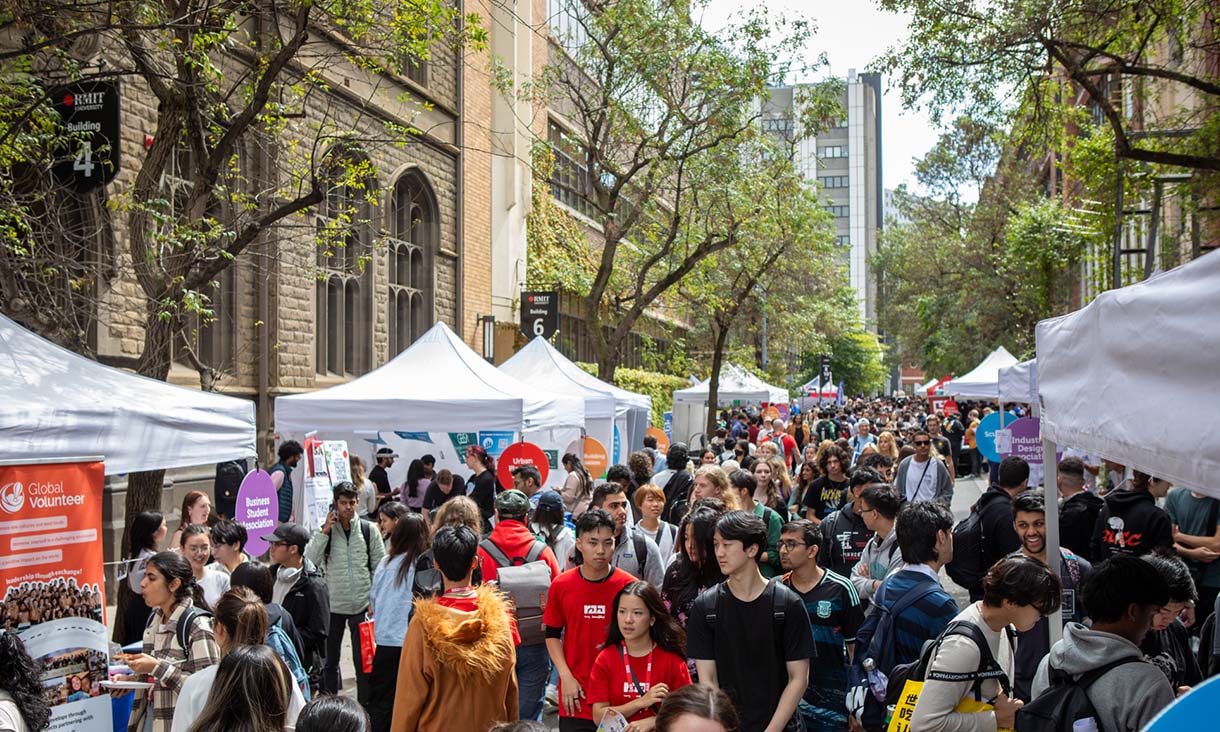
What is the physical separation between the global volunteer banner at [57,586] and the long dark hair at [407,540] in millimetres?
1982

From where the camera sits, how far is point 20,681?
161 inches

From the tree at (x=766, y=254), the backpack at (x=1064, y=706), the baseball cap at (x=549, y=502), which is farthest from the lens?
the tree at (x=766, y=254)

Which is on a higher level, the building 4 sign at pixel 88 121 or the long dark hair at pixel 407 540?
the building 4 sign at pixel 88 121

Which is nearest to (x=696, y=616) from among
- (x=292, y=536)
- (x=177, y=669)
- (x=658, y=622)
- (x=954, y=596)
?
(x=658, y=622)

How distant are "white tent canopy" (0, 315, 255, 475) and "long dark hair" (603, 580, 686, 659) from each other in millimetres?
3187

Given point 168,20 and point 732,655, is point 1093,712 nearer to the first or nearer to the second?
point 732,655

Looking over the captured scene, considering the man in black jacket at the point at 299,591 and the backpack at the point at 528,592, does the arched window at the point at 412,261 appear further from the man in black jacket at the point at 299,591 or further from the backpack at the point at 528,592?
the backpack at the point at 528,592

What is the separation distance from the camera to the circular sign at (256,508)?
9.34 m

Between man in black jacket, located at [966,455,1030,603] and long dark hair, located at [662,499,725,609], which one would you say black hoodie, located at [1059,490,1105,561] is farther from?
long dark hair, located at [662,499,725,609]

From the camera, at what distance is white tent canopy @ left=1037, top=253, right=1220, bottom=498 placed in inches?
111

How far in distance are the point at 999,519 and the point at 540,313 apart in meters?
17.9

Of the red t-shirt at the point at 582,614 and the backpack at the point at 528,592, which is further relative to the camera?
the backpack at the point at 528,592

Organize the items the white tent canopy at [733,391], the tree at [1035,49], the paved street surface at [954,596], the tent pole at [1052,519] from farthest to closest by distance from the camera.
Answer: the white tent canopy at [733,391], the tree at [1035,49], the paved street surface at [954,596], the tent pole at [1052,519]

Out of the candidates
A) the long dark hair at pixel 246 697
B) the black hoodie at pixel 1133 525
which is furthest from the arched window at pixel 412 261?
the long dark hair at pixel 246 697
